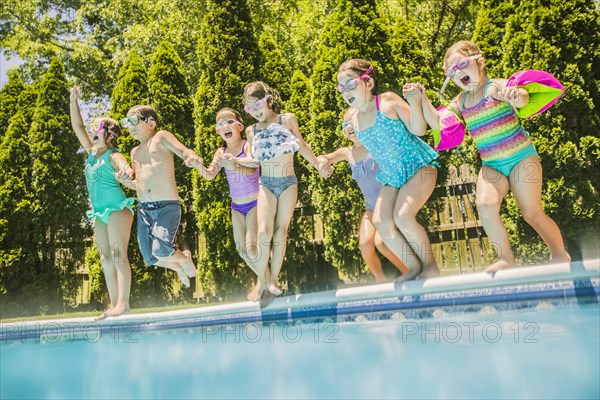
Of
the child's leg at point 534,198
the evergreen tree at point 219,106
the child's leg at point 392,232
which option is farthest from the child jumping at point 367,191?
the evergreen tree at point 219,106

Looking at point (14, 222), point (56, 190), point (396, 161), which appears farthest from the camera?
point (56, 190)

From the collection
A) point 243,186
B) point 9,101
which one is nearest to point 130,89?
point 9,101

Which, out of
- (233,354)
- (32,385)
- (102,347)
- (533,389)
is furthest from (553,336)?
(102,347)

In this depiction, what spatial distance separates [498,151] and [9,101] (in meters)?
12.0

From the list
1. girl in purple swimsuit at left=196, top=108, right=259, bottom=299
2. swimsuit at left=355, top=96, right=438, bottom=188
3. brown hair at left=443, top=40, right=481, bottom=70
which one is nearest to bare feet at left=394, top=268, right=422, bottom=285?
swimsuit at left=355, top=96, right=438, bottom=188

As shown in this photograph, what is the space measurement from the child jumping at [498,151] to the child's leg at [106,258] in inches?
138

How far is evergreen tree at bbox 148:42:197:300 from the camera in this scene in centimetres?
983

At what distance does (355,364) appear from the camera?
295 centimetres

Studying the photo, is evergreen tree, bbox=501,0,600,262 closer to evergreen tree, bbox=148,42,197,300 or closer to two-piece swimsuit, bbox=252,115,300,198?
two-piece swimsuit, bbox=252,115,300,198

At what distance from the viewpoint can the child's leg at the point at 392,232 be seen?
14.0 feet

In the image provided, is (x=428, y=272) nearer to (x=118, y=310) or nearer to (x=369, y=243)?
(x=369, y=243)

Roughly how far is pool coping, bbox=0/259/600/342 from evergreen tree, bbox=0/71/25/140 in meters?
8.56

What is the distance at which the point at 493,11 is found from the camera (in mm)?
8031

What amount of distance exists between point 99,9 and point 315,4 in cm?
777
